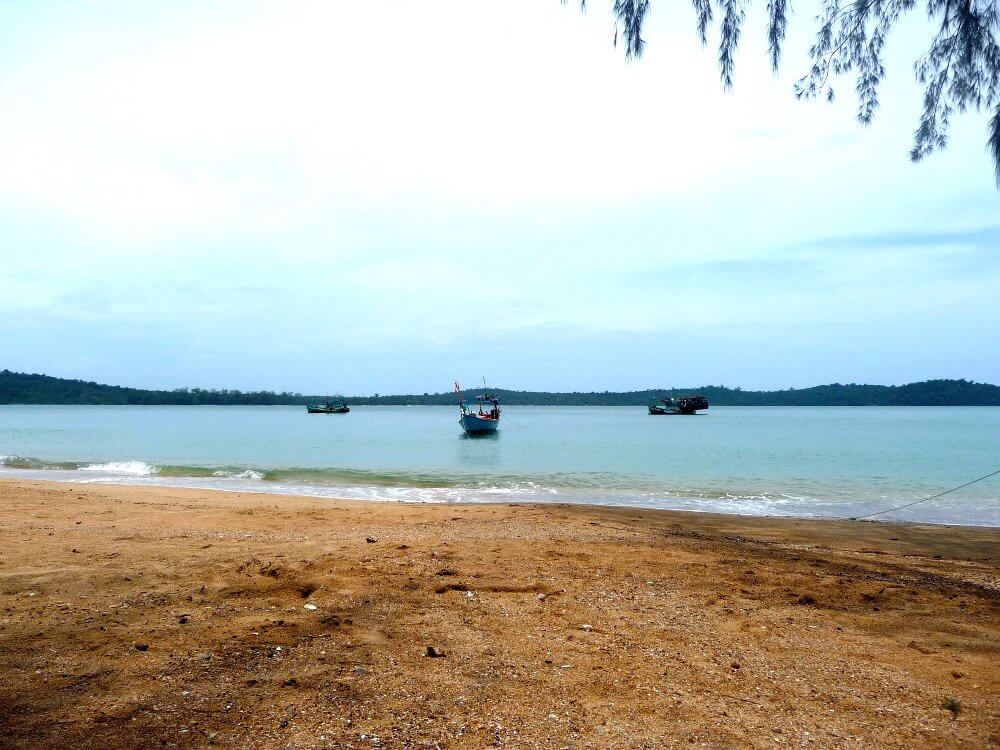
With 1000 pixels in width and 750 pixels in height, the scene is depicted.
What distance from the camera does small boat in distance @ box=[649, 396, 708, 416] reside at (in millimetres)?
122588

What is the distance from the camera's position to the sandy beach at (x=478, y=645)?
319 centimetres

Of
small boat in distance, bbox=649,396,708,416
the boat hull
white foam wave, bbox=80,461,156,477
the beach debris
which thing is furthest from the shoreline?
small boat in distance, bbox=649,396,708,416

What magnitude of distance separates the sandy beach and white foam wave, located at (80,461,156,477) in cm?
1552

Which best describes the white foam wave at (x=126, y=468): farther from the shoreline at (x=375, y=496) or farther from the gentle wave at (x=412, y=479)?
the shoreline at (x=375, y=496)

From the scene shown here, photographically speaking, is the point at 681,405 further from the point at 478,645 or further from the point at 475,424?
the point at 478,645

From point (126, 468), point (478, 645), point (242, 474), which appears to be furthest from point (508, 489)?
point (126, 468)

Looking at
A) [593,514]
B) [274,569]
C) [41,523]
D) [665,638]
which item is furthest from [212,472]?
[665,638]

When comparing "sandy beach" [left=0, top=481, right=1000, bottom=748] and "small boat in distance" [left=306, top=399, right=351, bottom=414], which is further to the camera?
"small boat in distance" [left=306, top=399, right=351, bottom=414]

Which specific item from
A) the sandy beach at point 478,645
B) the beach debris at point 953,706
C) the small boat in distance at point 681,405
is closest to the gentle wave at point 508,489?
the sandy beach at point 478,645

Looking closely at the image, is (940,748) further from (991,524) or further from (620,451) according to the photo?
(620,451)

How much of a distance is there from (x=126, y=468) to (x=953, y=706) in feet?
85.5

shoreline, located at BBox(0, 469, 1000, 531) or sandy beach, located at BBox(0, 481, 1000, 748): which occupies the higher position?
sandy beach, located at BBox(0, 481, 1000, 748)

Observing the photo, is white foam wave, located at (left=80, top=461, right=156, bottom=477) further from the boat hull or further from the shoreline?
the boat hull

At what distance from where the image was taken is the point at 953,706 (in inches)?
138
